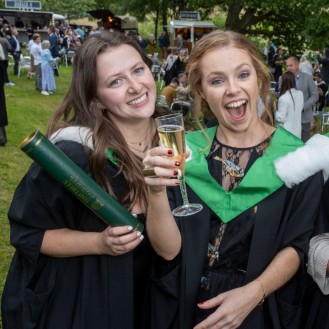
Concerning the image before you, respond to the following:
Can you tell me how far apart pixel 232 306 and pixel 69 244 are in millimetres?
724

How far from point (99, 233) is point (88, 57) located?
0.81 meters

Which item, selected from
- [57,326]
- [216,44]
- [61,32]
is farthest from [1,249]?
[61,32]

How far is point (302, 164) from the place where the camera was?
197cm

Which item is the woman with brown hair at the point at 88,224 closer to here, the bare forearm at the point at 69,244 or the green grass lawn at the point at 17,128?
the bare forearm at the point at 69,244

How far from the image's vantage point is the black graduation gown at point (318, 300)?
6.56ft

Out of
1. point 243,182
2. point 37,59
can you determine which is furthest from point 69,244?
point 37,59

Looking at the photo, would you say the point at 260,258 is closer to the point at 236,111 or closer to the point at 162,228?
the point at 162,228

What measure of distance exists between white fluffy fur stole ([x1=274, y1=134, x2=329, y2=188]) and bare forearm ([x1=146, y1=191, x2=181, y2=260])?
50 cm

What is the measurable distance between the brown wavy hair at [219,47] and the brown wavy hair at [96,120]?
389mm

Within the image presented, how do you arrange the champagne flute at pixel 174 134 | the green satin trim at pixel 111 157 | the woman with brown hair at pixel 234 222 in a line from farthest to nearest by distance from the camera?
1. the green satin trim at pixel 111 157
2. the woman with brown hair at pixel 234 222
3. the champagne flute at pixel 174 134

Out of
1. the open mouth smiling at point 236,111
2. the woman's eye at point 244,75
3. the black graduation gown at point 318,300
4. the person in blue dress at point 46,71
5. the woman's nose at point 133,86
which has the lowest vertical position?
the person in blue dress at point 46,71

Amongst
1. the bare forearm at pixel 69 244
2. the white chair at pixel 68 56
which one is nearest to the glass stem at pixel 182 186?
the bare forearm at pixel 69 244

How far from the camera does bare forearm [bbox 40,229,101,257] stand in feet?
6.65

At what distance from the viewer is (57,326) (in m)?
2.10
